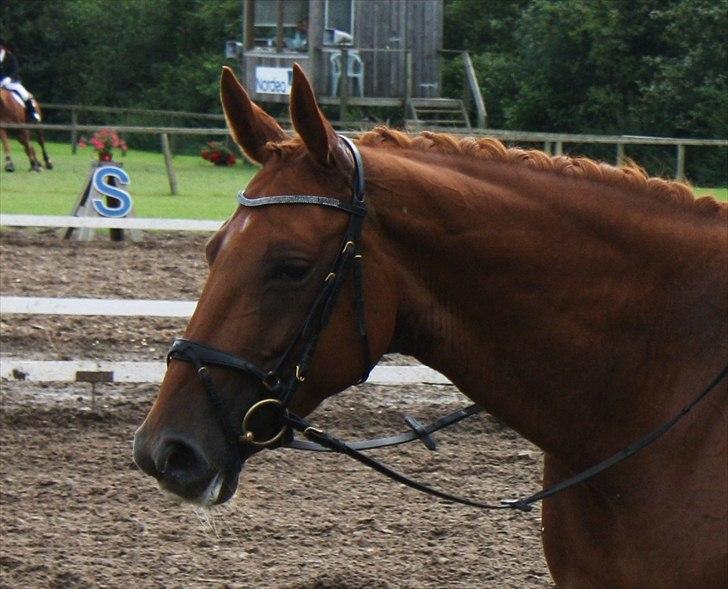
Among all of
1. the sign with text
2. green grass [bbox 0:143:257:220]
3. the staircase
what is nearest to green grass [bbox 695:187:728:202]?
green grass [bbox 0:143:257:220]

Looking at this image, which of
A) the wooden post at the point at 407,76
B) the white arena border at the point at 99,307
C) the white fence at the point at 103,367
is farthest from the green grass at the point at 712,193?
the wooden post at the point at 407,76

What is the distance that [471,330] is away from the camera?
9.62ft

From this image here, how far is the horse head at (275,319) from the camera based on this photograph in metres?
2.68

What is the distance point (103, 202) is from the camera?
1378 cm

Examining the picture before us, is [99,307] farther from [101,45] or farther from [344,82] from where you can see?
[101,45]

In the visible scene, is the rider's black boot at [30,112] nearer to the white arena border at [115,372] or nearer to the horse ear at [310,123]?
the white arena border at [115,372]

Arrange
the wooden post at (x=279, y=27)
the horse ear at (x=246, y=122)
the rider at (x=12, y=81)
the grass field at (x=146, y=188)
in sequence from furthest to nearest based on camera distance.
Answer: the wooden post at (x=279, y=27) → the rider at (x=12, y=81) → the grass field at (x=146, y=188) → the horse ear at (x=246, y=122)

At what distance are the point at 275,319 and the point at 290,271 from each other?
0.39ft

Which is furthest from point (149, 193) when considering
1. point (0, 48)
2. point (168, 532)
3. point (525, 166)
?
point (525, 166)

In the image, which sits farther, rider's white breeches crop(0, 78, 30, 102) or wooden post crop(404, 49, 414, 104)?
wooden post crop(404, 49, 414, 104)

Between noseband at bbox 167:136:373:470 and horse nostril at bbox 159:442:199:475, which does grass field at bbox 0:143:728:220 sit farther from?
horse nostril at bbox 159:442:199:475

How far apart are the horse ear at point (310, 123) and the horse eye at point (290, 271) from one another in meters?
0.26

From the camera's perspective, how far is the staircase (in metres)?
28.2

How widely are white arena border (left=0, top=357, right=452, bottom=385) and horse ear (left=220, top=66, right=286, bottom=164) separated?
482 cm
